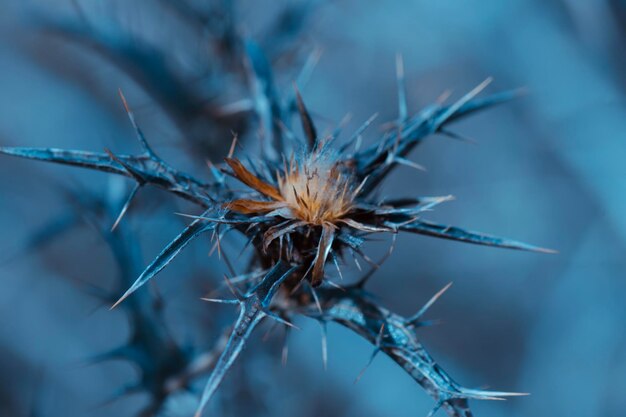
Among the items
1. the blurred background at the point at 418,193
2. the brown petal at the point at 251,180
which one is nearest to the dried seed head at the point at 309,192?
the brown petal at the point at 251,180

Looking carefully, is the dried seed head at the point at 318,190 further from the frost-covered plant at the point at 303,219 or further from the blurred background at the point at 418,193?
the blurred background at the point at 418,193

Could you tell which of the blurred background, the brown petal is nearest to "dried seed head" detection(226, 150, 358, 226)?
the brown petal

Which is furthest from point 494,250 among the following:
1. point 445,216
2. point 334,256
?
point 334,256

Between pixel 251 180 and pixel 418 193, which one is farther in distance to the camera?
pixel 418 193

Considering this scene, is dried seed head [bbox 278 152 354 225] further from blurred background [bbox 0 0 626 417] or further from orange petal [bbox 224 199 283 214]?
blurred background [bbox 0 0 626 417]

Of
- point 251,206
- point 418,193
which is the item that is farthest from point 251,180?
point 418,193

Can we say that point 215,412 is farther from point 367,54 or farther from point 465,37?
point 465,37

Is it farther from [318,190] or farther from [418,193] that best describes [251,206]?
[418,193]
